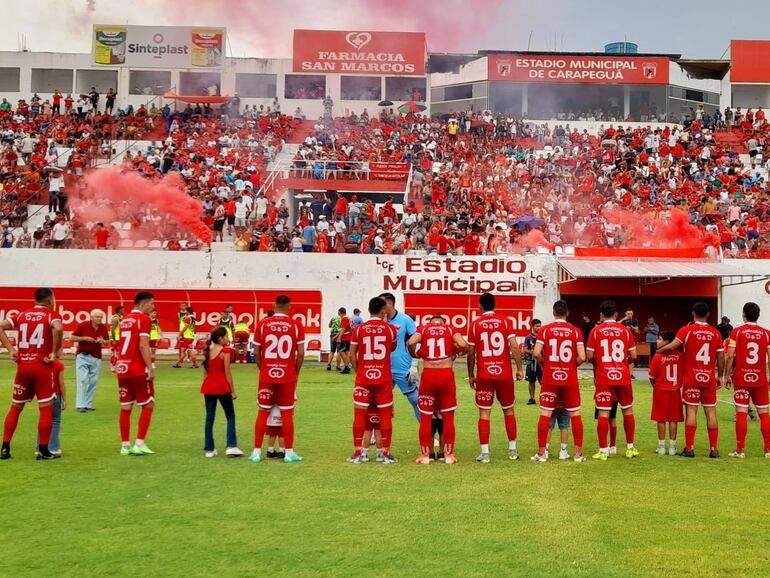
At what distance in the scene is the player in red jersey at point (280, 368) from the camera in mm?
10078

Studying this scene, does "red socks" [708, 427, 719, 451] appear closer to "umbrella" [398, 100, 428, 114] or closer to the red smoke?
the red smoke

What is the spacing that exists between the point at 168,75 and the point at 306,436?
38.0 m

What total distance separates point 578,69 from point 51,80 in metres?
27.8

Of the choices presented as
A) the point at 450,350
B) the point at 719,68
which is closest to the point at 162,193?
the point at 450,350

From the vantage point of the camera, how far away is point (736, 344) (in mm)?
10922

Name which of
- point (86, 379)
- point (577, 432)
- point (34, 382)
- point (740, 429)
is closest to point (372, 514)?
point (577, 432)

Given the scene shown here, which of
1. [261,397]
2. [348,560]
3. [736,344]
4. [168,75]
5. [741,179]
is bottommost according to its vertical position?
[348,560]

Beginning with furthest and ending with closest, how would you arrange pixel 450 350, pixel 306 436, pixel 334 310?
pixel 334 310 < pixel 306 436 < pixel 450 350

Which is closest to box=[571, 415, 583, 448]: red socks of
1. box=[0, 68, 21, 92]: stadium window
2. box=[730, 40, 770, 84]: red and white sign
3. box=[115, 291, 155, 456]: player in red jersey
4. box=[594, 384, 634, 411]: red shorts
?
box=[594, 384, 634, 411]: red shorts

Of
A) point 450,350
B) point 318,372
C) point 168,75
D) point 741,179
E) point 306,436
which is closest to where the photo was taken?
point 450,350

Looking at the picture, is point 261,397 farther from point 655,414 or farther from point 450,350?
point 655,414

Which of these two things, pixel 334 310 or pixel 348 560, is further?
pixel 334 310

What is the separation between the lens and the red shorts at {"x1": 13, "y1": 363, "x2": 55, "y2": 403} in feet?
32.9

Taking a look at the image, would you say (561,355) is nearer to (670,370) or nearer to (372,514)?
(670,370)
